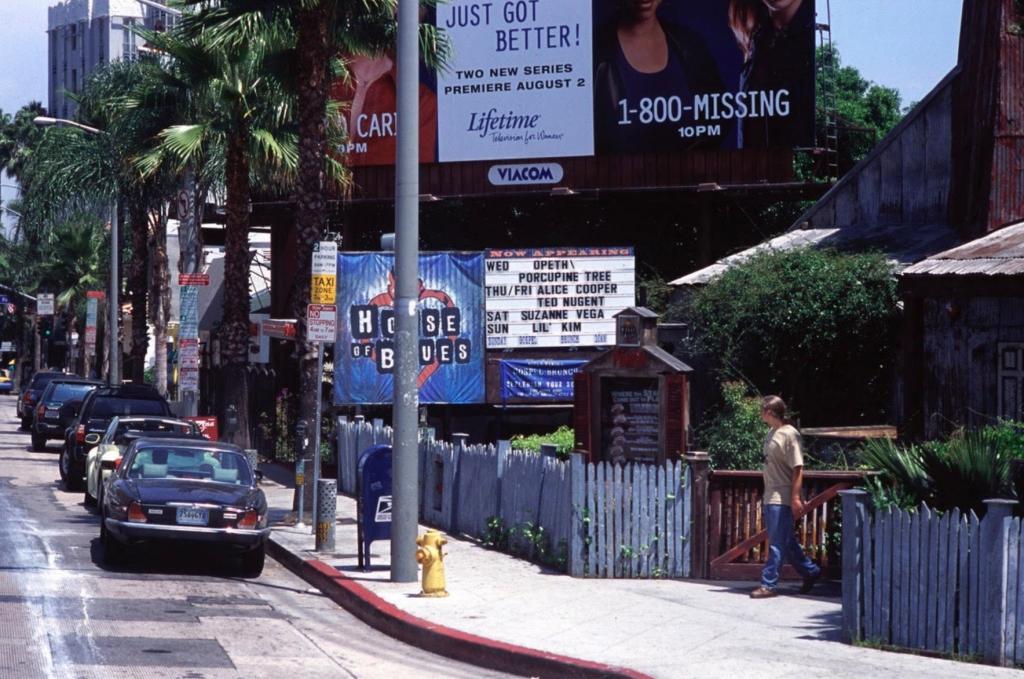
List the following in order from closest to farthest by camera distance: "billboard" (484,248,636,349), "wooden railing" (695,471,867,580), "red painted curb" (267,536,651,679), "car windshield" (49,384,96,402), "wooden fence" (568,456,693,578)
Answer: "red painted curb" (267,536,651,679)
"wooden railing" (695,471,867,580)
"wooden fence" (568,456,693,578)
"billboard" (484,248,636,349)
"car windshield" (49,384,96,402)

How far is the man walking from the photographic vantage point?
12750 millimetres

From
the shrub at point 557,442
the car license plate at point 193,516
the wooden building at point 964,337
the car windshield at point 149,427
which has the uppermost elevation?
the wooden building at point 964,337

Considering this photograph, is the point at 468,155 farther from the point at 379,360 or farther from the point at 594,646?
the point at 594,646

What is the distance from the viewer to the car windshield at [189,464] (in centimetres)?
1627

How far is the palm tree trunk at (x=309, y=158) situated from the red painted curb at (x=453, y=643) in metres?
5.68

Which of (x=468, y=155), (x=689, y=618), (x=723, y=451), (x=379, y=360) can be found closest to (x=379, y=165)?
(x=468, y=155)

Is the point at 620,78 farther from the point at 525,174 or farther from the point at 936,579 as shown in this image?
the point at 936,579

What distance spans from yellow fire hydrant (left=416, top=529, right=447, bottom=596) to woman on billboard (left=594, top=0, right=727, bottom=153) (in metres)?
20.1

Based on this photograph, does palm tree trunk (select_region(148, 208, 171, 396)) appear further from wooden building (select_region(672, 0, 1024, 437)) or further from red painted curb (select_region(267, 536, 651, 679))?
red painted curb (select_region(267, 536, 651, 679))

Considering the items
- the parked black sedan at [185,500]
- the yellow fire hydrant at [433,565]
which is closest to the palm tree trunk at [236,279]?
the parked black sedan at [185,500]

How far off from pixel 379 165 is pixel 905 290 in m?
20.1

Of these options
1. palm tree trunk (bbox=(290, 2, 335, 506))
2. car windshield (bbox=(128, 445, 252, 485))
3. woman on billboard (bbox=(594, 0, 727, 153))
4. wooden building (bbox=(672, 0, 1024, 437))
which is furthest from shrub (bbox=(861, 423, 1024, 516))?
woman on billboard (bbox=(594, 0, 727, 153))

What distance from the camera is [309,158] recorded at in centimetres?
2036

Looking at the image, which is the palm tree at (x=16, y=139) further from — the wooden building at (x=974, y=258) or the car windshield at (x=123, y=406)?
the wooden building at (x=974, y=258)
